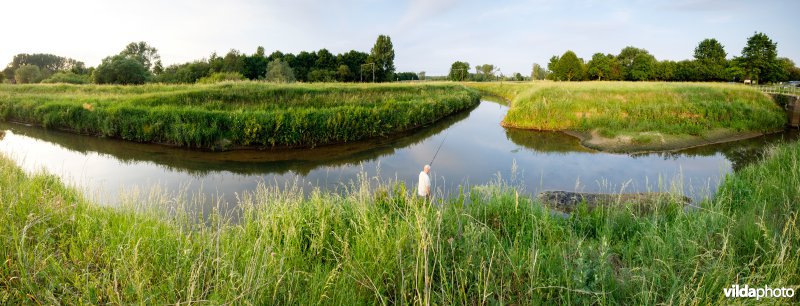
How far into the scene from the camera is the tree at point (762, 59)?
56.0 meters

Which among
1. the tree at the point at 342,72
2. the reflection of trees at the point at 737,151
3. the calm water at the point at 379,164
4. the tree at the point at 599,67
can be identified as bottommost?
the calm water at the point at 379,164

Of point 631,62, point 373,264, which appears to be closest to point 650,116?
point 373,264

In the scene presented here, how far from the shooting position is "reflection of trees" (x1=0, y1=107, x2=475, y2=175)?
41.4 ft

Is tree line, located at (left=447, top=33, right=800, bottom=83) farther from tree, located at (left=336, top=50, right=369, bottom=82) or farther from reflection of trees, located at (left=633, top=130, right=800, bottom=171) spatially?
reflection of trees, located at (left=633, top=130, right=800, bottom=171)

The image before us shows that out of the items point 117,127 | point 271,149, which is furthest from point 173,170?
point 117,127

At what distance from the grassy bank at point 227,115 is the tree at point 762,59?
59.7 meters

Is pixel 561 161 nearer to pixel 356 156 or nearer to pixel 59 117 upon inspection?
pixel 356 156

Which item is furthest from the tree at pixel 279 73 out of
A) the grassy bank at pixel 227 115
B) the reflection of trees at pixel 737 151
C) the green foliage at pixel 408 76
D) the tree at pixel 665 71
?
the green foliage at pixel 408 76

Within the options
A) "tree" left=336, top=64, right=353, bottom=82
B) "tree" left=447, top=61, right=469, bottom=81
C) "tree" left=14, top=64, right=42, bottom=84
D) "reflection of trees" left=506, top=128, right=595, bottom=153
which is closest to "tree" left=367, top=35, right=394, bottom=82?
"tree" left=336, top=64, right=353, bottom=82

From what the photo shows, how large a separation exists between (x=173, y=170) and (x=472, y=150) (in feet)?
37.2

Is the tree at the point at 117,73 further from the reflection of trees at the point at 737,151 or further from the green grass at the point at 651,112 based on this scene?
the reflection of trees at the point at 737,151

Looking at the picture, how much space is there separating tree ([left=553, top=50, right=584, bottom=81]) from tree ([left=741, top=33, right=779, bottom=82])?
23.7 meters

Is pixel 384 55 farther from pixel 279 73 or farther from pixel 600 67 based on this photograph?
pixel 600 67

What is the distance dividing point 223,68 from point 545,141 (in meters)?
55.6
